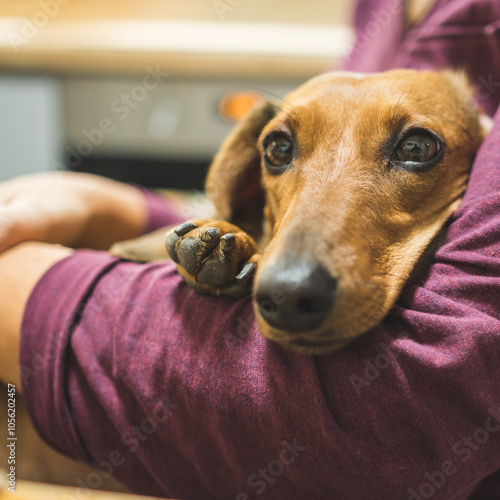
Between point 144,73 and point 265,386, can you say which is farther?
point 144,73

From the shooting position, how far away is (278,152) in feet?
3.87

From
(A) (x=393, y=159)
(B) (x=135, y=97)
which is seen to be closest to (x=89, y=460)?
(A) (x=393, y=159)

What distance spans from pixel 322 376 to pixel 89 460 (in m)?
0.55

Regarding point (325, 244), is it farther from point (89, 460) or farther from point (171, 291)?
point (89, 460)

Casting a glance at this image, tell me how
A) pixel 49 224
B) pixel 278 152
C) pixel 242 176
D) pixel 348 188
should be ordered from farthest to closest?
pixel 242 176, pixel 49 224, pixel 278 152, pixel 348 188

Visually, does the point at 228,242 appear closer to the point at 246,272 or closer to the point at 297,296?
the point at 246,272

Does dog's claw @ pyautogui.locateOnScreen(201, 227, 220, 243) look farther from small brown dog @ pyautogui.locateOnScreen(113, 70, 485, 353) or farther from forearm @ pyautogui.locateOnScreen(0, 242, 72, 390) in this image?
forearm @ pyautogui.locateOnScreen(0, 242, 72, 390)

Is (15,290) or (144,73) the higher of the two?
(144,73)

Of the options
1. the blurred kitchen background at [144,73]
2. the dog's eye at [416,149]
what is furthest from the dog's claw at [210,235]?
the blurred kitchen background at [144,73]

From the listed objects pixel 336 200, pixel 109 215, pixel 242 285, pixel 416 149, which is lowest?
pixel 109 215

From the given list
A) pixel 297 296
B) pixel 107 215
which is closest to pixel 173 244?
pixel 297 296

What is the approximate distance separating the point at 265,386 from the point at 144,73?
3508 mm

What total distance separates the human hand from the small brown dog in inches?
Result: 9.4

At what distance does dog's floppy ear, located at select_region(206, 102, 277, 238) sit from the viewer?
4.42 feet
